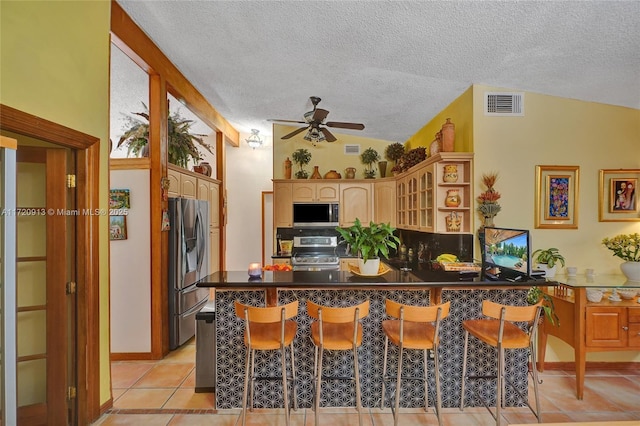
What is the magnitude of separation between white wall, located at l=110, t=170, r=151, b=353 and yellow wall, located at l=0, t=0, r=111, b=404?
0.90 metres

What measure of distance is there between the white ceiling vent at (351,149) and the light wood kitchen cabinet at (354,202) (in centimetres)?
65

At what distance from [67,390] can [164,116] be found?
8.83 ft

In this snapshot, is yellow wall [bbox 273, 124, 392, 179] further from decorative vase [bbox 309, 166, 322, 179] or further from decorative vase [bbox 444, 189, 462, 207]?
decorative vase [bbox 444, 189, 462, 207]

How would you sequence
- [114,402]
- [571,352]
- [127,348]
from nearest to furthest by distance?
[114,402] → [571,352] → [127,348]

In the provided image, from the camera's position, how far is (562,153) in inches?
132

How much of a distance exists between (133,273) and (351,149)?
13.0 ft

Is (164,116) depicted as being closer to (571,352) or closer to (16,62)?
(16,62)

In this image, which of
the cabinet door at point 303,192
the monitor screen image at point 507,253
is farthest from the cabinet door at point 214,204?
the monitor screen image at point 507,253

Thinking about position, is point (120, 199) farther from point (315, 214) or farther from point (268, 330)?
point (315, 214)

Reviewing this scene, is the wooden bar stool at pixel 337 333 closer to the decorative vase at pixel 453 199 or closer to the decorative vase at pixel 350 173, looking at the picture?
the decorative vase at pixel 453 199

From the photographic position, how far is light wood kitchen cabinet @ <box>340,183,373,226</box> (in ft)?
18.3

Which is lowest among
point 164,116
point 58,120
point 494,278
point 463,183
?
point 494,278

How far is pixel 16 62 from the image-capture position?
72.6 inches

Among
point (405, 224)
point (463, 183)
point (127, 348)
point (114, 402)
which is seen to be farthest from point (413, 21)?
point (127, 348)
